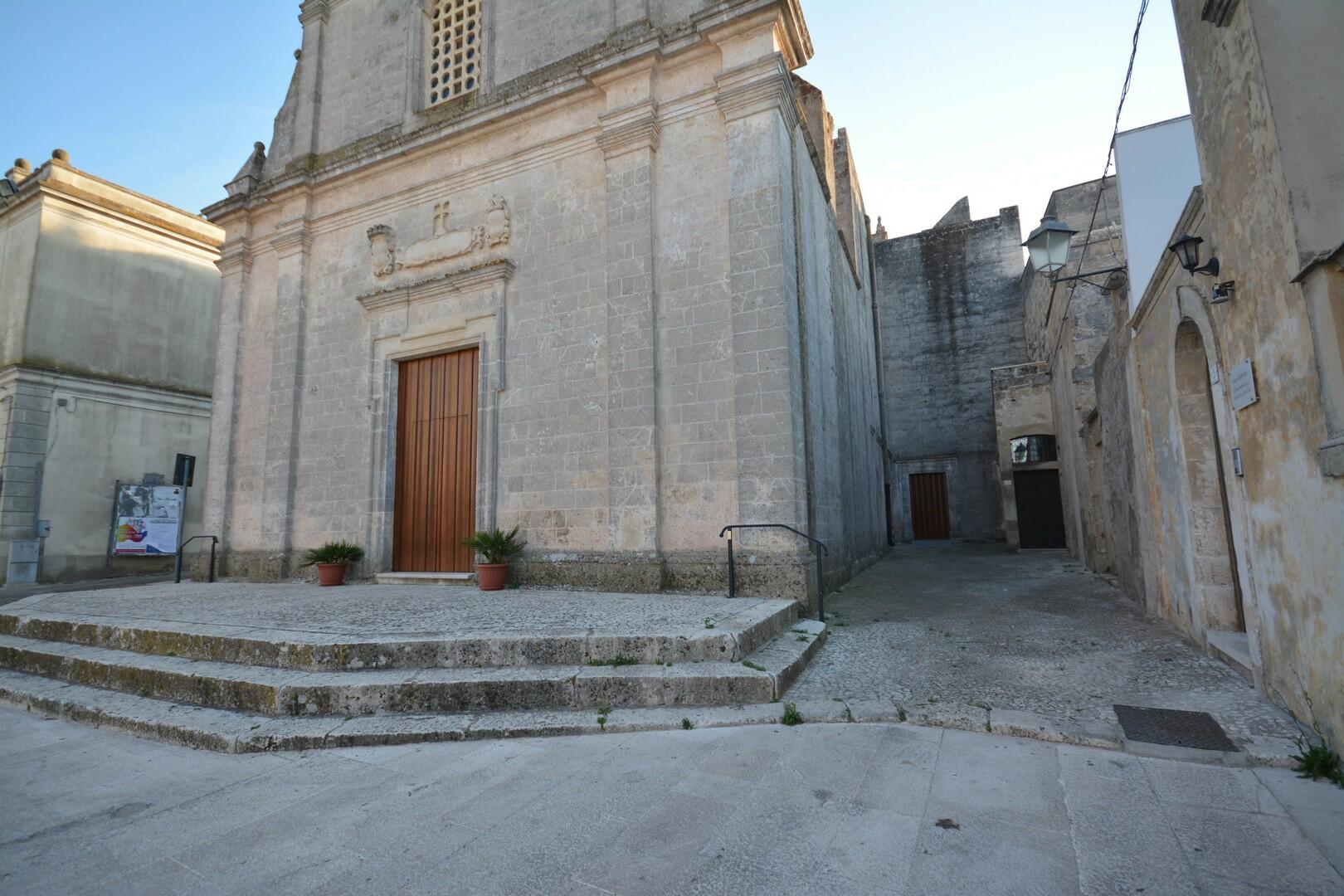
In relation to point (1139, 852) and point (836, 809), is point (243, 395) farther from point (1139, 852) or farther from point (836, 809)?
point (1139, 852)

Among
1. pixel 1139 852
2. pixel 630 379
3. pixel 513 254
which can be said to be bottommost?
pixel 1139 852

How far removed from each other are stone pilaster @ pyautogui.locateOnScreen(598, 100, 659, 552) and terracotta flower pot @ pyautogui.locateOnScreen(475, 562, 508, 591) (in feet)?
4.59

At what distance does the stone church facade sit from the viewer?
22.1 ft

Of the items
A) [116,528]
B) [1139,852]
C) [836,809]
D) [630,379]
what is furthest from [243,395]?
[1139,852]

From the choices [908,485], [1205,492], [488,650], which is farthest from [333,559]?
[908,485]

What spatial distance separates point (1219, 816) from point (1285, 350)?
2.06m

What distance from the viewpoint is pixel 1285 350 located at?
9.41 ft

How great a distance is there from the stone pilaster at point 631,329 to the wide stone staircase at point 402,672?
5.55 feet

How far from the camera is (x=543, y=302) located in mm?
7895

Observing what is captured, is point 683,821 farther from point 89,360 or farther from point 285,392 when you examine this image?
point 89,360

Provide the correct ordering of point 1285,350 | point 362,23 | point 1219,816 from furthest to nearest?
1. point 362,23
2. point 1285,350
3. point 1219,816

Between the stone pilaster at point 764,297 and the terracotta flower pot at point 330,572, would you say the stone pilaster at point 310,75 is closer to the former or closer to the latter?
the terracotta flower pot at point 330,572

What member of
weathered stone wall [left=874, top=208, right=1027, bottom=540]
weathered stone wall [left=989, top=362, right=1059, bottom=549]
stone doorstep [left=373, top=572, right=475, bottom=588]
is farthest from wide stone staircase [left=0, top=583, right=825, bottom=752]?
weathered stone wall [left=874, top=208, right=1027, bottom=540]

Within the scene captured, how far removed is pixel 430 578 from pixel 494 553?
58.7 inches
